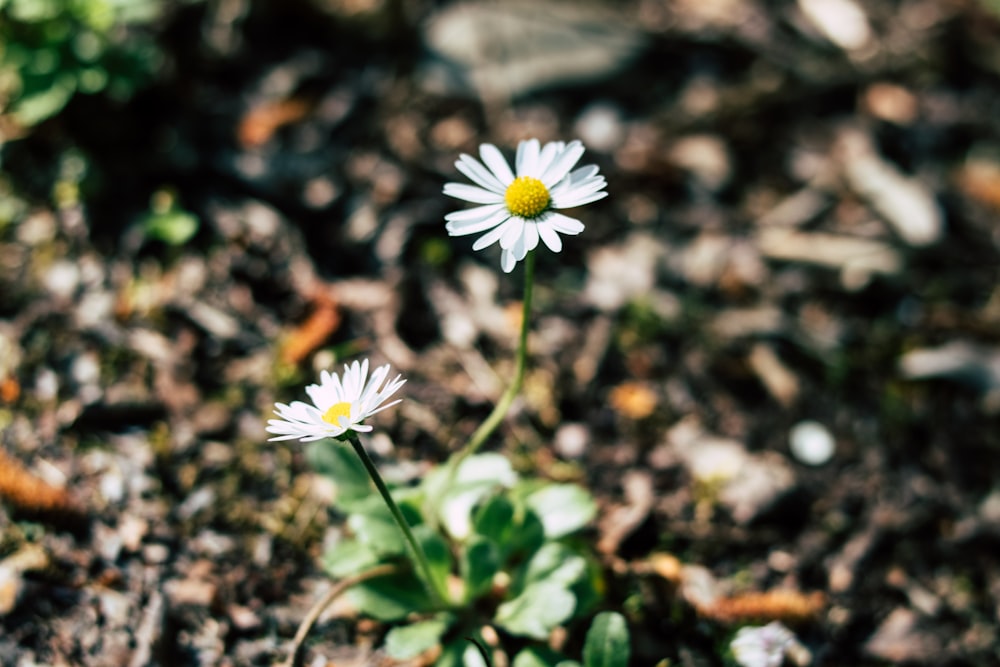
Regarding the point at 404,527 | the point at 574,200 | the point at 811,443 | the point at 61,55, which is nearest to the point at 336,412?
the point at 404,527

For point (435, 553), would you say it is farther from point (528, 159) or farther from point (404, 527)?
point (528, 159)

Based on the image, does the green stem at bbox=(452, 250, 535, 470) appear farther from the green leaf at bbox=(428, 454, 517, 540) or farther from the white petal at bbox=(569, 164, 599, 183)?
the white petal at bbox=(569, 164, 599, 183)

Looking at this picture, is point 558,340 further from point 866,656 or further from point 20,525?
point 20,525

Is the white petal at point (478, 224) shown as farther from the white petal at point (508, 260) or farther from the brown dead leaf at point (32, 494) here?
the brown dead leaf at point (32, 494)

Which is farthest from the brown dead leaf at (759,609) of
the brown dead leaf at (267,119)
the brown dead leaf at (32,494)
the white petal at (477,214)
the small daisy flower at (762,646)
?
the brown dead leaf at (267,119)

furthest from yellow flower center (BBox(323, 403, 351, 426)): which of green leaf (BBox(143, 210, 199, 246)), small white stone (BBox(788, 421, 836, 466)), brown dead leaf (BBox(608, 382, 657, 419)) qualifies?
small white stone (BBox(788, 421, 836, 466))

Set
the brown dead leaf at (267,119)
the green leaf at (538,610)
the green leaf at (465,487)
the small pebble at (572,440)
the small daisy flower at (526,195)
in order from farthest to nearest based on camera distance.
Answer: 1. the brown dead leaf at (267,119)
2. the small pebble at (572,440)
3. the green leaf at (465,487)
4. the green leaf at (538,610)
5. the small daisy flower at (526,195)
